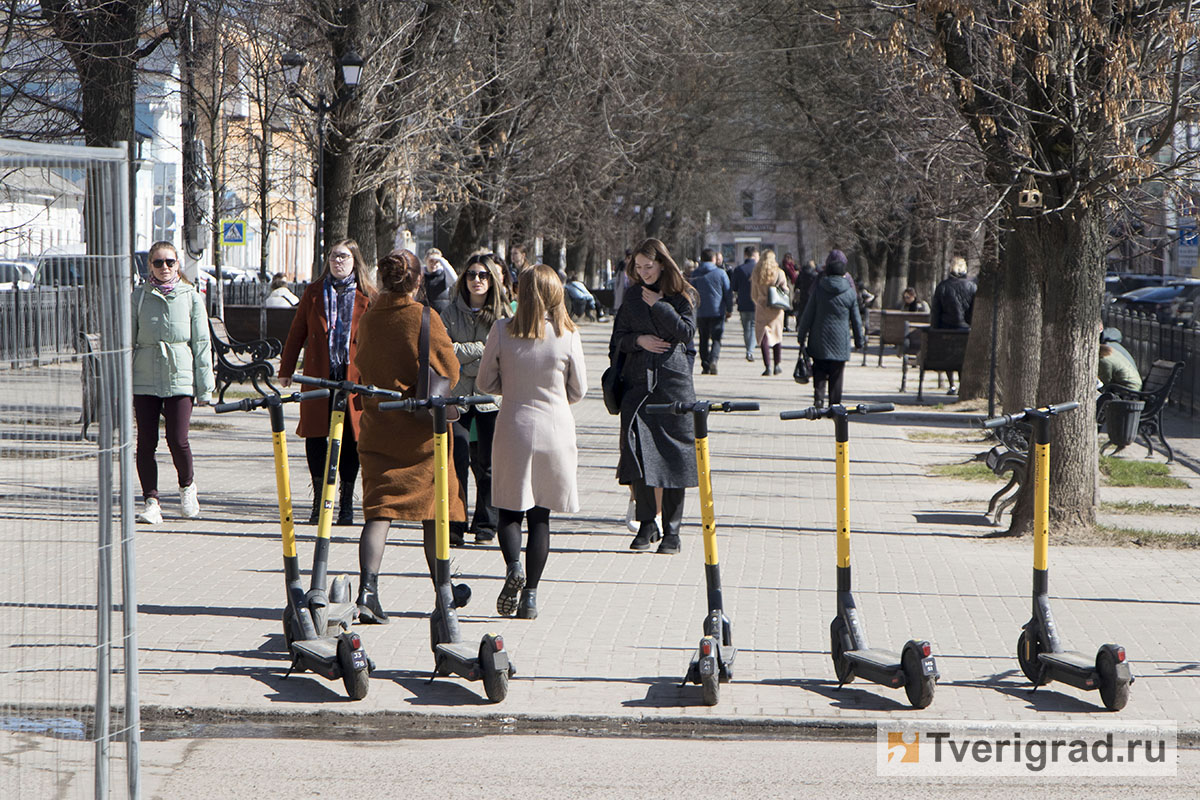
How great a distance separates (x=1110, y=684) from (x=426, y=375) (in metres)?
3.25

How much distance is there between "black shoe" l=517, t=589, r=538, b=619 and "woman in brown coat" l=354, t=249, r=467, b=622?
511 millimetres

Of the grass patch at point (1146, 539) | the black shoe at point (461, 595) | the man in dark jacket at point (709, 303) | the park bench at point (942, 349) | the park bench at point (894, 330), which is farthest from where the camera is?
the park bench at point (894, 330)

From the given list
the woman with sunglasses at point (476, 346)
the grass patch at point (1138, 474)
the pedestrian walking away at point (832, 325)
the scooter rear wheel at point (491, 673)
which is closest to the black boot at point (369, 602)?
the scooter rear wheel at point (491, 673)

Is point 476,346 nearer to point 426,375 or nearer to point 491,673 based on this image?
point 426,375

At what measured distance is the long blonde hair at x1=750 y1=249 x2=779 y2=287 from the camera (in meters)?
23.6

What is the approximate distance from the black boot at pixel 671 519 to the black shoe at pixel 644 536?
0.11 metres

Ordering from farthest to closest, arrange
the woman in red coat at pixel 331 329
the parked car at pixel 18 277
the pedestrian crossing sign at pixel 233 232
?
the pedestrian crossing sign at pixel 233 232 < the woman in red coat at pixel 331 329 < the parked car at pixel 18 277

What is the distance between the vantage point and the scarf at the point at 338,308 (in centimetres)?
905

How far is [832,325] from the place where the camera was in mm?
16266

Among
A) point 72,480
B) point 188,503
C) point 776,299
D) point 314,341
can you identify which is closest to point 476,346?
point 314,341

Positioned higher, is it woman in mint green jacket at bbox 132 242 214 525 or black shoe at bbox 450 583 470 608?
woman in mint green jacket at bbox 132 242 214 525

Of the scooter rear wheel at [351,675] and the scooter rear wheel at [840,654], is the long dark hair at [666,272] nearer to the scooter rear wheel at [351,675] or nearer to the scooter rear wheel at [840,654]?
the scooter rear wheel at [840,654]

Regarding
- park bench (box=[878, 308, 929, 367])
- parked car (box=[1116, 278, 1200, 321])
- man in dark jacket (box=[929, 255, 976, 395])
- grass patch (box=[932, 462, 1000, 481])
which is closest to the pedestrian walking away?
grass patch (box=[932, 462, 1000, 481])

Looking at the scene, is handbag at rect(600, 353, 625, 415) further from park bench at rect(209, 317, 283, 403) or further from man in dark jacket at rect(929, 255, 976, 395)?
man in dark jacket at rect(929, 255, 976, 395)
